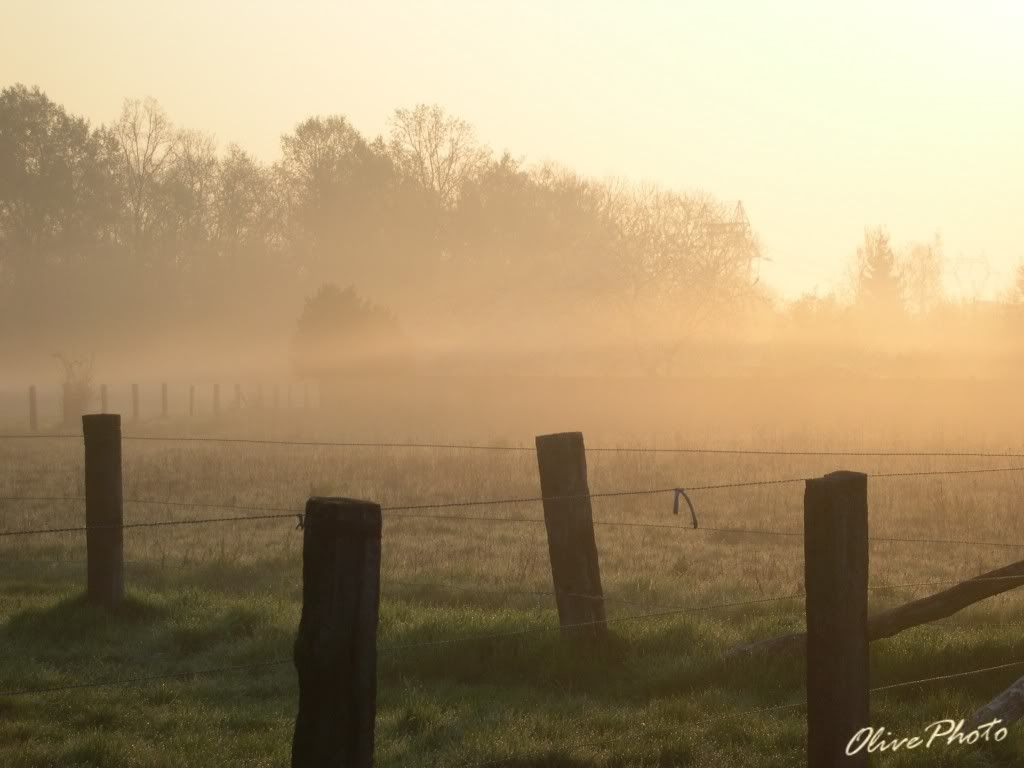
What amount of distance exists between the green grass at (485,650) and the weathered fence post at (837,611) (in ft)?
4.55

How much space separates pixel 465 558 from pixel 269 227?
6655 centimetres

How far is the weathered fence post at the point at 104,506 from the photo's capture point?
10102mm

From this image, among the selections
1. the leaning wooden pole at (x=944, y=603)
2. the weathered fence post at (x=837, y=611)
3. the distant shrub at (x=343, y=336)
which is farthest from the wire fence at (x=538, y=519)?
the distant shrub at (x=343, y=336)

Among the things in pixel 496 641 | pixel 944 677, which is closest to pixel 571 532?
pixel 496 641

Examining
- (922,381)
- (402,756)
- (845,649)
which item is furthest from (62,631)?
(922,381)

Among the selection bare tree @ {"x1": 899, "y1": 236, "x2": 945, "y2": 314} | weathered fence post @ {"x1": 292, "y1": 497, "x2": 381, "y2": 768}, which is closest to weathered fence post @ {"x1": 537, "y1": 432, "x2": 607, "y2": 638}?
weathered fence post @ {"x1": 292, "y1": 497, "x2": 381, "y2": 768}

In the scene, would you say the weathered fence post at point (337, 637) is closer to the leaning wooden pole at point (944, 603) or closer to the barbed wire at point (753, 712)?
the barbed wire at point (753, 712)

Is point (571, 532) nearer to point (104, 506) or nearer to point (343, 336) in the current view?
point (104, 506)

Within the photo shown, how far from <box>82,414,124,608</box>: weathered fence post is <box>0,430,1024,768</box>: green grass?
0.22 meters

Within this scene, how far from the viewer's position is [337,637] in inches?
167

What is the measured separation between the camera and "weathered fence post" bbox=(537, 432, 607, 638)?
328 inches

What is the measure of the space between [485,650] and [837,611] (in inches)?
166

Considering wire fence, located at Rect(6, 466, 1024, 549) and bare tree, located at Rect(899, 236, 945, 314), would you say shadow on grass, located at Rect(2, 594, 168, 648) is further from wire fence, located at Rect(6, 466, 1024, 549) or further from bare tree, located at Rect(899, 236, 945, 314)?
bare tree, located at Rect(899, 236, 945, 314)

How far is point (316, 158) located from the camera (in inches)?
3022
